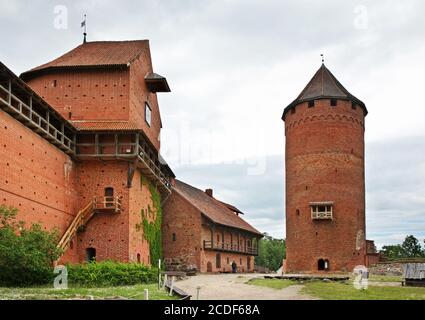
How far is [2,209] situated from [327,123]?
2823cm

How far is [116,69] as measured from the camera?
116 ft

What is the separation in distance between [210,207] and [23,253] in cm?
3245

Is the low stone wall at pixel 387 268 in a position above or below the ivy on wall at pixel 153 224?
below

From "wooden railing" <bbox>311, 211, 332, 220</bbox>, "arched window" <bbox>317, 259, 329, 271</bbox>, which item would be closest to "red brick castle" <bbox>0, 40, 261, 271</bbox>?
"wooden railing" <bbox>311, 211, 332, 220</bbox>

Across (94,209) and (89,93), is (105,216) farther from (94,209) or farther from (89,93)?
(89,93)

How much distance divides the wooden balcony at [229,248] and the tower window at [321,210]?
30.6 ft

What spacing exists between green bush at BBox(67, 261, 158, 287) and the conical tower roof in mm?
23005

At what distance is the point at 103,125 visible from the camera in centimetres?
3331

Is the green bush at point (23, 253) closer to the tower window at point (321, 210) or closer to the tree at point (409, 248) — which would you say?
the tower window at point (321, 210)

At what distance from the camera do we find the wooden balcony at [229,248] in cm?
4758

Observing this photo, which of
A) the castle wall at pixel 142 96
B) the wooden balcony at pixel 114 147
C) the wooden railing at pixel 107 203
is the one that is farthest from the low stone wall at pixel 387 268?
the wooden railing at pixel 107 203

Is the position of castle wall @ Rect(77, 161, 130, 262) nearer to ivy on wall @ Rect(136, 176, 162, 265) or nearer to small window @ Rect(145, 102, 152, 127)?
ivy on wall @ Rect(136, 176, 162, 265)

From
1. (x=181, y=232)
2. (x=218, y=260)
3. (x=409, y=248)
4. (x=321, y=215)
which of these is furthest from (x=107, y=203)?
(x=409, y=248)
